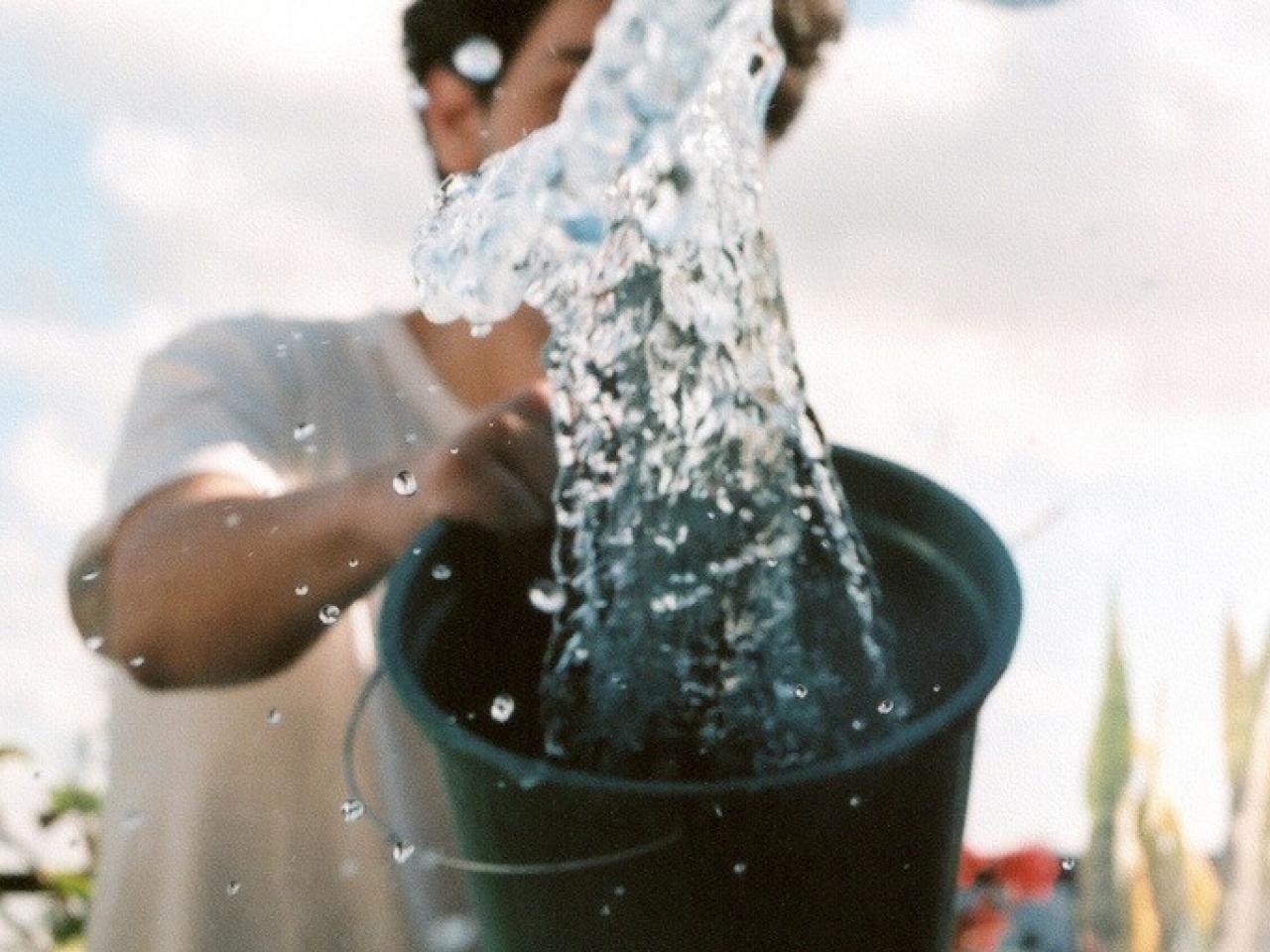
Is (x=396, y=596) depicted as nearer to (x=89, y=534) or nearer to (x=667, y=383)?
(x=667, y=383)

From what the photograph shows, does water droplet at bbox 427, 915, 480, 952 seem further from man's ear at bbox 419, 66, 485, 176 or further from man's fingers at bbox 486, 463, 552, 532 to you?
man's ear at bbox 419, 66, 485, 176

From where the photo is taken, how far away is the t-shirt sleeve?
0.89 meters

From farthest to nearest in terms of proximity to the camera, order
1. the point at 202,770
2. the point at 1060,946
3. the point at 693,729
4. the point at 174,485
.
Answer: the point at 1060,946 → the point at 202,770 → the point at 174,485 → the point at 693,729

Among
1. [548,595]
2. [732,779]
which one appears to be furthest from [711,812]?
[548,595]

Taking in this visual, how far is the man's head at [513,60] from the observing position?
107 centimetres

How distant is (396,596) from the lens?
615 millimetres

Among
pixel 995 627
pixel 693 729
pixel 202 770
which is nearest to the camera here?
pixel 995 627

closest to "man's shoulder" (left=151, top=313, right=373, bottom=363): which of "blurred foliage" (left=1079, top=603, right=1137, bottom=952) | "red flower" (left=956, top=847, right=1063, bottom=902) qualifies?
"red flower" (left=956, top=847, right=1063, bottom=902)

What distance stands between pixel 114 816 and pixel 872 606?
668mm

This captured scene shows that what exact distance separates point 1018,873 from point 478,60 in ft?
3.14

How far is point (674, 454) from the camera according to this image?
0.68 metres

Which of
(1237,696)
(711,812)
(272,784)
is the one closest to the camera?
(711,812)

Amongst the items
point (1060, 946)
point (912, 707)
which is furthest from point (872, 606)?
point (1060, 946)

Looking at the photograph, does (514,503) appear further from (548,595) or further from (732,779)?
(732,779)
